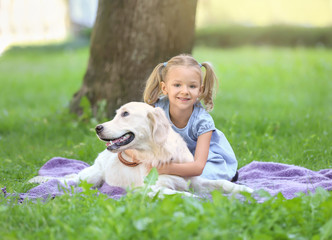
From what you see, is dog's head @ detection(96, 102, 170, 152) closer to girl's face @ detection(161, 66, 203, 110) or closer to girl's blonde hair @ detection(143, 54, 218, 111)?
girl's face @ detection(161, 66, 203, 110)

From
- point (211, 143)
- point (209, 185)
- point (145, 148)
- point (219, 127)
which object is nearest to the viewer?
point (145, 148)

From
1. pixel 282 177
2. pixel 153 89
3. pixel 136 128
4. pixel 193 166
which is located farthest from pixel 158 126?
pixel 282 177

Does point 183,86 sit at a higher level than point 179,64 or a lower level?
lower

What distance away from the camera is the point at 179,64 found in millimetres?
3838

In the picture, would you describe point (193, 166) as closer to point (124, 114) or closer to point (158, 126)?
point (158, 126)

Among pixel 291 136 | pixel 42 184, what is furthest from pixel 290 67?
pixel 42 184

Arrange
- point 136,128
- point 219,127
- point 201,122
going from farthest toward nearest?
point 219,127 → point 201,122 → point 136,128

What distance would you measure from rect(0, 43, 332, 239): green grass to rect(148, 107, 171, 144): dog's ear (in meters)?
0.66

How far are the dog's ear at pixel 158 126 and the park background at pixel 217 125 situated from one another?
668mm

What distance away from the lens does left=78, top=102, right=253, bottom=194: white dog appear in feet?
11.0

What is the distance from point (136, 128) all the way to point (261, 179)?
1.43 meters

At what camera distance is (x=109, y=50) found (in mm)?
5906

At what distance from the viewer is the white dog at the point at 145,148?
11.0 ft

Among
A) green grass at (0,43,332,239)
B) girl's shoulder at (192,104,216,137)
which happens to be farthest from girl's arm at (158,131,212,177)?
green grass at (0,43,332,239)
